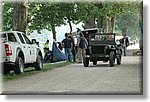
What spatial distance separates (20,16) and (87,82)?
2.07m

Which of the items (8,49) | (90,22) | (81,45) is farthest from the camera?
(81,45)

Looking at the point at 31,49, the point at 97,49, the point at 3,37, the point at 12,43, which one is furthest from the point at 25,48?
the point at 97,49

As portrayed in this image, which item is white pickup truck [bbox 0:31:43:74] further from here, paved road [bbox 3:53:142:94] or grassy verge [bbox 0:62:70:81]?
paved road [bbox 3:53:142:94]

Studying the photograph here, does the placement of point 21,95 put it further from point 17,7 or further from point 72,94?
point 17,7

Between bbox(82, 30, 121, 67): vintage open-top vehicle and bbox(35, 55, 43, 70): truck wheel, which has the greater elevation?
bbox(82, 30, 121, 67): vintage open-top vehicle

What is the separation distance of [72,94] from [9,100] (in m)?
0.78

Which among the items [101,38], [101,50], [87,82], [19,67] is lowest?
[87,82]

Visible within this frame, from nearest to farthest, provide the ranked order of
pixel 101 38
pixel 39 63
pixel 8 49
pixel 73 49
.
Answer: pixel 8 49, pixel 39 63, pixel 101 38, pixel 73 49

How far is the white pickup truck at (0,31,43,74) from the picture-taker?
6.69 m

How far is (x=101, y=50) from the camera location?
917 centimetres

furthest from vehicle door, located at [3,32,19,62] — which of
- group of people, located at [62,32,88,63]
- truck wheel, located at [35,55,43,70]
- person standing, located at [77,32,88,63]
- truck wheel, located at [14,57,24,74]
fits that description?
person standing, located at [77,32,88,63]

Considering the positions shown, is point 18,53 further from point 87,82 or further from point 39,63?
point 87,82

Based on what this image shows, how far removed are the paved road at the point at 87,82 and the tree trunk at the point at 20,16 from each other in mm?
875

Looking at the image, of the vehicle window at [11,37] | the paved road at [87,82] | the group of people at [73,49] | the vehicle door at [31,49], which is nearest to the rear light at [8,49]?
the vehicle window at [11,37]
